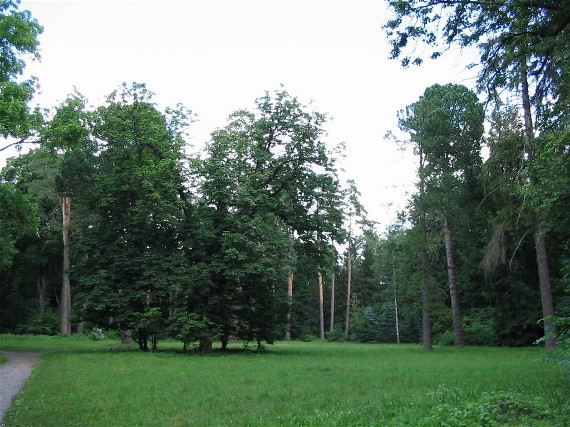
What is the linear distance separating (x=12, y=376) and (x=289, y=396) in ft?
30.0

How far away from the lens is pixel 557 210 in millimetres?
12070

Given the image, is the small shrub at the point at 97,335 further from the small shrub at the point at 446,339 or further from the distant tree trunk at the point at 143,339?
the small shrub at the point at 446,339

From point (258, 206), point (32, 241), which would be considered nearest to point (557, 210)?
point (258, 206)

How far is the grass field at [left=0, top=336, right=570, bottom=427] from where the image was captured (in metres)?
7.75

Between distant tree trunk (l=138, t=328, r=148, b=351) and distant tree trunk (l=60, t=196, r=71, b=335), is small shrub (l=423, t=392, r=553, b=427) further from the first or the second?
distant tree trunk (l=60, t=196, r=71, b=335)

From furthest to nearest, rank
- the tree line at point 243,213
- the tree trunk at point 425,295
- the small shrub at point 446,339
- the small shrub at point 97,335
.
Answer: the small shrub at point 97,335
the small shrub at point 446,339
the tree trunk at point 425,295
the tree line at point 243,213

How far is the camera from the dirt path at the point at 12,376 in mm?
10238

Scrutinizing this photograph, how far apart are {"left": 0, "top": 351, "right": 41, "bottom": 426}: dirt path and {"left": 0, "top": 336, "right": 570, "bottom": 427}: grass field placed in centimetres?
26

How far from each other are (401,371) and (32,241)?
41.8 m

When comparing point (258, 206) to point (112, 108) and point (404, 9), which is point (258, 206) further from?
point (404, 9)

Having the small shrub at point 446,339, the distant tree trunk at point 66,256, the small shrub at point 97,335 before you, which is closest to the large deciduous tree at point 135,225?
the small shrub at point 97,335

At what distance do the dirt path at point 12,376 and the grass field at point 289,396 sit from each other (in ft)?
0.84

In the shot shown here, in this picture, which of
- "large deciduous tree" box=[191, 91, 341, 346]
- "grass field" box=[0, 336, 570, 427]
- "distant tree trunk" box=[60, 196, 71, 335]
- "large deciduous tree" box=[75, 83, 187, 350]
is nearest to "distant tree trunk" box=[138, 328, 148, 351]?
"large deciduous tree" box=[75, 83, 187, 350]

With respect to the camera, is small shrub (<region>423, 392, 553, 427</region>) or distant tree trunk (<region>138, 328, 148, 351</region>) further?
distant tree trunk (<region>138, 328, 148, 351</region>)
